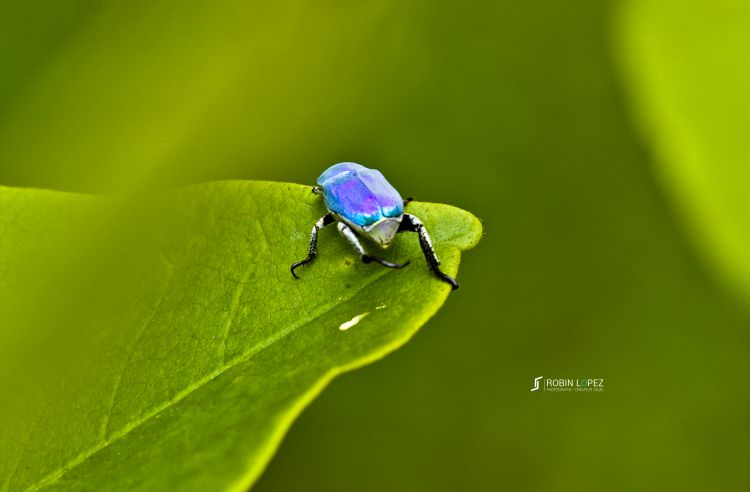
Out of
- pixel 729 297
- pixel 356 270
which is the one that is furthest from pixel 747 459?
pixel 356 270

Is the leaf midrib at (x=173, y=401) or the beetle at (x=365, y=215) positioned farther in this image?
the beetle at (x=365, y=215)

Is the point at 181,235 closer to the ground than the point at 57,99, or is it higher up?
closer to the ground

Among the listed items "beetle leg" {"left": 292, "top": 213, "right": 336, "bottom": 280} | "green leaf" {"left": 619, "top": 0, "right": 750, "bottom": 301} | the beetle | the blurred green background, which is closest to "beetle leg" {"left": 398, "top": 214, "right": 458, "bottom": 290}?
the beetle

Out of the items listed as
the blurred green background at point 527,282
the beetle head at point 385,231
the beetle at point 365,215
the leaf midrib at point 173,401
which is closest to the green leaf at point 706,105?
the blurred green background at point 527,282

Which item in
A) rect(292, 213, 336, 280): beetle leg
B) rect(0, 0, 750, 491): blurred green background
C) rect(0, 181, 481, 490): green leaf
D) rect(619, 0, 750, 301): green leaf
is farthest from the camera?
rect(0, 0, 750, 491): blurred green background

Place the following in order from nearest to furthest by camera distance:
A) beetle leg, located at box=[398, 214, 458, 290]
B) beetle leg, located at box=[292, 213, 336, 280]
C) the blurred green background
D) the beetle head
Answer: beetle leg, located at box=[398, 214, 458, 290] < beetle leg, located at box=[292, 213, 336, 280] < the beetle head < the blurred green background

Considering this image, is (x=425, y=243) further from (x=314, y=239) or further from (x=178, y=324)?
(x=178, y=324)

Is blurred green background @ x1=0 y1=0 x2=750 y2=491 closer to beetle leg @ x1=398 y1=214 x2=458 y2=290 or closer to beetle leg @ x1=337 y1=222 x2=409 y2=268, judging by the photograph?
beetle leg @ x1=337 y1=222 x2=409 y2=268

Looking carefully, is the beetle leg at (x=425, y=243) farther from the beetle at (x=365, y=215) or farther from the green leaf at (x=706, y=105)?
the green leaf at (x=706, y=105)

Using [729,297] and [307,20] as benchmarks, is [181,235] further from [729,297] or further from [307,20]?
[729,297]
